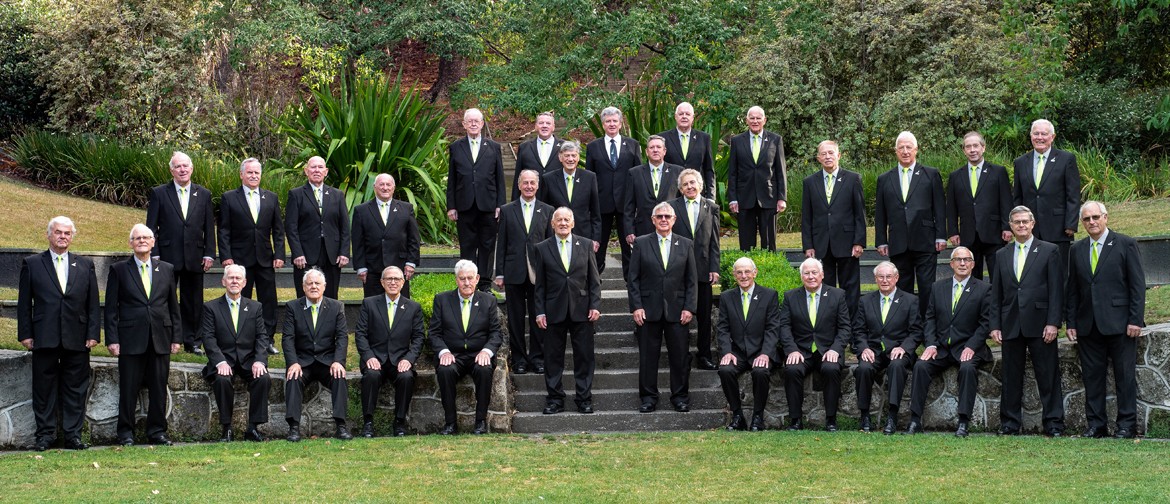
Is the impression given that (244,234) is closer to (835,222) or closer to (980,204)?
(835,222)

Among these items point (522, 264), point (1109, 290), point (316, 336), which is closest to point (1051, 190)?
point (1109, 290)

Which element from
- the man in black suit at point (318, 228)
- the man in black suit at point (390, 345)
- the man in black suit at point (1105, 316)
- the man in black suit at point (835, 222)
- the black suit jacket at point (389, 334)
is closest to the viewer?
the man in black suit at point (1105, 316)

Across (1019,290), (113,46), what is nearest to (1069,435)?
(1019,290)

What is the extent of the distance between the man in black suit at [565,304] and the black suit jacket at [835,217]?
75.6 inches

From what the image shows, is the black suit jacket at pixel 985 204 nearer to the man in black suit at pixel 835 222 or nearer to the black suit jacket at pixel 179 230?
the man in black suit at pixel 835 222

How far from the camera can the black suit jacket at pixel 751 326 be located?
929cm

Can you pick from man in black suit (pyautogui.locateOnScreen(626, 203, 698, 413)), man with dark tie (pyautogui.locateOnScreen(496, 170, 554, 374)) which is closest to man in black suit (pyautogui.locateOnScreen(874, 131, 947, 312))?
man in black suit (pyautogui.locateOnScreen(626, 203, 698, 413))

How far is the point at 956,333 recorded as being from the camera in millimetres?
8961

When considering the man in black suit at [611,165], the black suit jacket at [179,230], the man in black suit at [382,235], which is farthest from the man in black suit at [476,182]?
the black suit jacket at [179,230]

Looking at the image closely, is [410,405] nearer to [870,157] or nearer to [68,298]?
[68,298]

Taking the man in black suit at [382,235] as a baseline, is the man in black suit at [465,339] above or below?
below

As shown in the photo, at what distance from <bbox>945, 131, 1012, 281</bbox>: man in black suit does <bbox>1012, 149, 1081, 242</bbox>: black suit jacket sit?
198 millimetres

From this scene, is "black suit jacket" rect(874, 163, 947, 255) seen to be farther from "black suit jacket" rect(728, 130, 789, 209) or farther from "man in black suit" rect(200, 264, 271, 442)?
"man in black suit" rect(200, 264, 271, 442)

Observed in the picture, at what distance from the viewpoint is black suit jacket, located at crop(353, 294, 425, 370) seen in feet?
30.1
